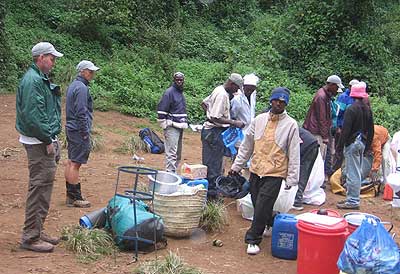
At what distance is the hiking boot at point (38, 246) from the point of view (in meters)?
5.70

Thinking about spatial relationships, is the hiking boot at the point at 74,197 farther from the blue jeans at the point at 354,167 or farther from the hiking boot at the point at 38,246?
the blue jeans at the point at 354,167

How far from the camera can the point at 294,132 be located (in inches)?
241

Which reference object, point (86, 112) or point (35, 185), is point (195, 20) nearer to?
point (86, 112)

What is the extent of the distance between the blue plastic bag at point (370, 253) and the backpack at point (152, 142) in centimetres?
723

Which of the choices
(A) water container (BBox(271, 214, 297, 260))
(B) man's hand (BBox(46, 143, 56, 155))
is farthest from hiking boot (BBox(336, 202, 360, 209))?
(B) man's hand (BBox(46, 143, 56, 155))

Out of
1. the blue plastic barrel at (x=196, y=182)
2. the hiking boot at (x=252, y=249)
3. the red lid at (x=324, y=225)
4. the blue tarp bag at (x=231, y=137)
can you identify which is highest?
the blue tarp bag at (x=231, y=137)

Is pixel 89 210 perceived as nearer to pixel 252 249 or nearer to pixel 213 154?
pixel 213 154

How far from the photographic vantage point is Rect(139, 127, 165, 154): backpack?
38.8ft

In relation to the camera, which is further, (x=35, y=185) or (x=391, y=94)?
(x=391, y=94)

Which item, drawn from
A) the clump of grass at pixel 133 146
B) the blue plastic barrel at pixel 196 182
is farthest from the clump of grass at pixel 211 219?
the clump of grass at pixel 133 146

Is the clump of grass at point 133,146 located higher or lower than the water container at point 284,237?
higher

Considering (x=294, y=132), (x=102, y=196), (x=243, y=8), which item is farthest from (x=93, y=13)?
(x=294, y=132)

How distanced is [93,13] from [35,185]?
1495 centimetres

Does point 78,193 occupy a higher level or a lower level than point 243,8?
lower
